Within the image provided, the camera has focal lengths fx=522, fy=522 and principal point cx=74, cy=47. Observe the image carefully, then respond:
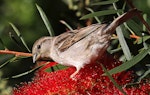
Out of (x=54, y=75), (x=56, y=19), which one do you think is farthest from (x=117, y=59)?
(x=56, y=19)

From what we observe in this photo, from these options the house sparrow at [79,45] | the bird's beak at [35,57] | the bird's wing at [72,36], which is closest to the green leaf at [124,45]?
the house sparrow at [79,45]

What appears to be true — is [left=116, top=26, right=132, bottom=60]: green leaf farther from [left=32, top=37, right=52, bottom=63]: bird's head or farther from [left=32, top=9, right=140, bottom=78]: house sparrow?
[left=32, top=37, right=52, bottom=63]: bird's head

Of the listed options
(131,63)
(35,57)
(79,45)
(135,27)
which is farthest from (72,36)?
(131,63)

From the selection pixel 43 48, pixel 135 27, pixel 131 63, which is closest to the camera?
pixel 131 63

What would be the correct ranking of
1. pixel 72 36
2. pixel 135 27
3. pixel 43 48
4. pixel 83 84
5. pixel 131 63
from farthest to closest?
1. pixel 43 48
2. pixel 72 36
3. pixel 135 27
4. pixel 83 84
5. pixel 131 63

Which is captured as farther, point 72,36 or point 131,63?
point 72,36

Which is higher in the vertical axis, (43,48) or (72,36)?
(72,36)

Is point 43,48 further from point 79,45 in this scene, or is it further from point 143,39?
point 143,39
